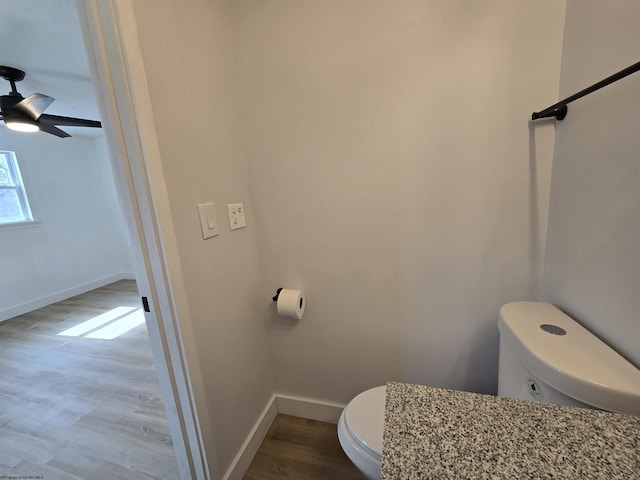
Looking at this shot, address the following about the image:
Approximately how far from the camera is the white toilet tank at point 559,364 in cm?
63

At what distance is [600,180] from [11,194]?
537 centimetres

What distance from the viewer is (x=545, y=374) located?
0.73 meters

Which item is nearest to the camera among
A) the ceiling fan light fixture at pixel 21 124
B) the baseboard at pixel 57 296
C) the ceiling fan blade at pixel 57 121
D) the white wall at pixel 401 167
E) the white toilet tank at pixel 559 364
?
Result: the white toilet tank at pixel 559 364

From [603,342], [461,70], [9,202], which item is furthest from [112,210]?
[603,342]

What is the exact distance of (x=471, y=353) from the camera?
1248mm

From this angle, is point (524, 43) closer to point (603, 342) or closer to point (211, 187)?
point (603, 342)

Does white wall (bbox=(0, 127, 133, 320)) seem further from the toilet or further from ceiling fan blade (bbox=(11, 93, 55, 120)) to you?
the toilet

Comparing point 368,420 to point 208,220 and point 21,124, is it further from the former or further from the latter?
point 21,124

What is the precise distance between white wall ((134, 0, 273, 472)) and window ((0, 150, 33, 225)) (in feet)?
12.8

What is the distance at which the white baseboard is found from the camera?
132cm

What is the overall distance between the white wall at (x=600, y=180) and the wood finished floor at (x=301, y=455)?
121cm

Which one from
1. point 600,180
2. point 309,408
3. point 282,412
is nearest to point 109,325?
point 282,412

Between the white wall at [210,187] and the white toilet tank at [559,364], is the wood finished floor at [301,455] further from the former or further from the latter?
the white toilet tank at [559,364]

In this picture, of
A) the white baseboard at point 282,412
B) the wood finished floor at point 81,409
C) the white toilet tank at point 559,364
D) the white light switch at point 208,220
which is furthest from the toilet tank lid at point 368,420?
the wood finished floor at point 81,409
